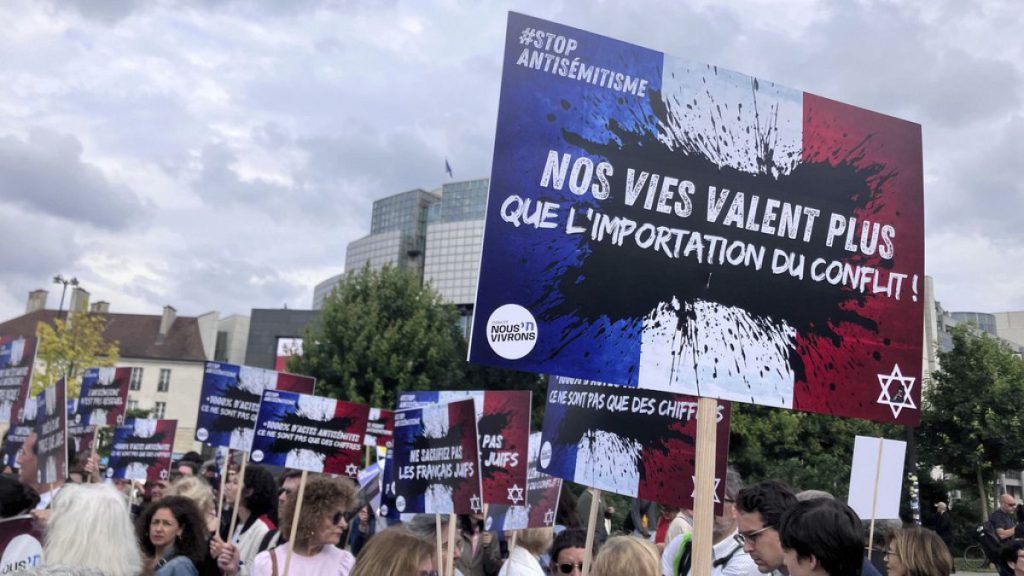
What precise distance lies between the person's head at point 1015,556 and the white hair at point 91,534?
572 centimetres

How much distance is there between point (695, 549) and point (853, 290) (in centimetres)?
151

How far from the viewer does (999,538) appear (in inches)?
425

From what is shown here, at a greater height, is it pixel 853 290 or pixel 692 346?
pixel 853 290

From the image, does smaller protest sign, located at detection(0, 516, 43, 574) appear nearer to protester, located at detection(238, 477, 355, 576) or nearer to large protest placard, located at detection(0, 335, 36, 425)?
protester, located at detection(238, 477, 355, 576)

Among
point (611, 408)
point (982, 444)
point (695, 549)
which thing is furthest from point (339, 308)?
point (695, 549)

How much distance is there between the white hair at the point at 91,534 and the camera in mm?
4191

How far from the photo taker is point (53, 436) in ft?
25.1

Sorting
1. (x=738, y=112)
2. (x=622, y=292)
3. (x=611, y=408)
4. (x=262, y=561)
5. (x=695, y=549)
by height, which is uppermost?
(x=738, y=112)

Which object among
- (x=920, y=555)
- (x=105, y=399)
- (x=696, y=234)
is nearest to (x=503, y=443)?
(x=920, y=555)

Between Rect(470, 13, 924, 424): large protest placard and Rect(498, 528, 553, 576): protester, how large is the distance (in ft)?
9.35

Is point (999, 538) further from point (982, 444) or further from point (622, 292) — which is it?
point (982, 444)

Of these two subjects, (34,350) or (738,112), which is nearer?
(738,112)

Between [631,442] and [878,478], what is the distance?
7.16 ft

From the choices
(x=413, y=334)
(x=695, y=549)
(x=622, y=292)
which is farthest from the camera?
(x=413, y=334)
